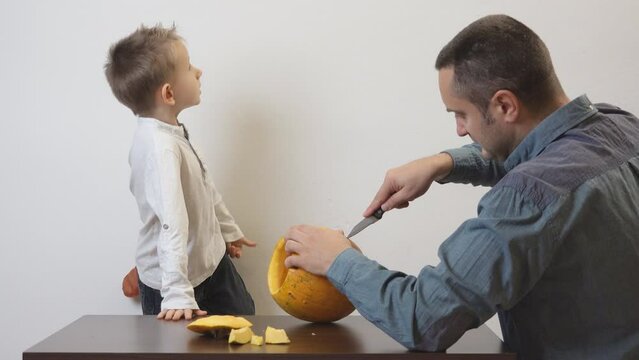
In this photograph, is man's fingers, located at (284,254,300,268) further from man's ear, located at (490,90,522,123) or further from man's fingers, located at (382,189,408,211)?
man's ear, located at (490,90,522,123)

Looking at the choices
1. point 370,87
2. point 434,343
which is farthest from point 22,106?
point 434,343

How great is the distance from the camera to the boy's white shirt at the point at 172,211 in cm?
179

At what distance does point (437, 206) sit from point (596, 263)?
3.33 feet

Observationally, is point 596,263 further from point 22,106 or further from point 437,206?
point 22,106

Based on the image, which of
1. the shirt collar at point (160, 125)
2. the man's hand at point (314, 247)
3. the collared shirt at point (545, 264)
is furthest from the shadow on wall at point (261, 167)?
the collared shirt at point (545, 264)

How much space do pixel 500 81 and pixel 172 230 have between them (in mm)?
847

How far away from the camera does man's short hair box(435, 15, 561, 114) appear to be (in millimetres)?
1237

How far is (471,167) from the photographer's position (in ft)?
5.11

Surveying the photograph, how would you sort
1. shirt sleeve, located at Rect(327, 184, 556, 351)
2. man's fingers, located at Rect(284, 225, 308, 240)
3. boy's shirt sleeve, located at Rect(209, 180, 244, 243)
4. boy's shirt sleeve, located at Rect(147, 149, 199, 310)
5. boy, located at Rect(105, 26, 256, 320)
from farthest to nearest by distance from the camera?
boy's shirt sleeve, located at Rect(209, 180, 244, 243), boy, located at Rect(105, 26, 256, 320), boy's shirt sleeve, located at Rect(147, 149, 199, 310), man's fingers, located at Rect(284, 225, 308, 240), shirt sleeve, located at Rect(327, 184, 556, 351)

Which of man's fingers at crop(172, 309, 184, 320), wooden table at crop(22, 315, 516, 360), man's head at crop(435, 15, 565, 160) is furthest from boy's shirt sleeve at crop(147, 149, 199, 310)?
man's head at crop(435, 15, 565, 160)

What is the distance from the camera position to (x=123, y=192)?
2232 millimetres

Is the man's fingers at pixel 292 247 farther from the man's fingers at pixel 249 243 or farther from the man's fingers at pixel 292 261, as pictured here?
the man's fingers at pixel 249 243

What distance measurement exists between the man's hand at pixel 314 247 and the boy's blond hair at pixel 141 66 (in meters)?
0.75

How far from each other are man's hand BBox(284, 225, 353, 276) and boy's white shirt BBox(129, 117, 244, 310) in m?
0.47
